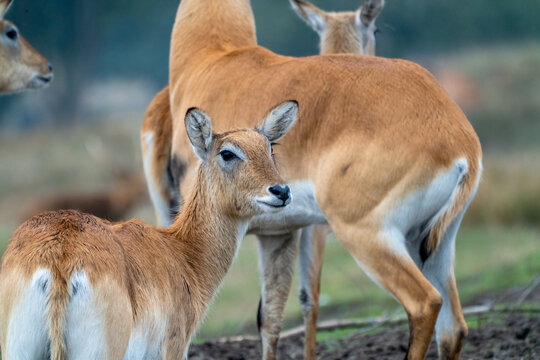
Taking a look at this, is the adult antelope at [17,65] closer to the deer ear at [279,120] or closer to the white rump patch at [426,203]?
the deer ear at [279,120]

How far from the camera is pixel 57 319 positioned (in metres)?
3.51

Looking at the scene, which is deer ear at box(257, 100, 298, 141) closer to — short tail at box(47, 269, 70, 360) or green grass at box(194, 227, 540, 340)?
short tail at box(47, 269, 70, 360)

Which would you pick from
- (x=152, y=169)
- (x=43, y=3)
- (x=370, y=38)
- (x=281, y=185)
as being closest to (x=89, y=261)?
(x=281, y=185)

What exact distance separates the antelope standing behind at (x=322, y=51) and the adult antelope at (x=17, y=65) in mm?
1935

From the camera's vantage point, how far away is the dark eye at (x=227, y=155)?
4777 mm

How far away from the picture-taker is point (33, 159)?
695 inches

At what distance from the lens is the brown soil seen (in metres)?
6.17

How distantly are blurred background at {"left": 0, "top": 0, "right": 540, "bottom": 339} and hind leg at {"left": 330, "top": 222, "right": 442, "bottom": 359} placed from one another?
4.04 m

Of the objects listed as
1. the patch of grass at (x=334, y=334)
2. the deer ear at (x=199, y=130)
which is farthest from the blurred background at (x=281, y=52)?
the deer ear at (x=199, y=130)

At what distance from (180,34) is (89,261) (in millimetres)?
3405

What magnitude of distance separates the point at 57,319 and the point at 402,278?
198cm

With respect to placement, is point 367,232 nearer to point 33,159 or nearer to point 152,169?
point 152,169

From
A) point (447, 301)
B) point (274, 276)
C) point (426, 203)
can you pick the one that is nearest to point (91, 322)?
point (426, 203)

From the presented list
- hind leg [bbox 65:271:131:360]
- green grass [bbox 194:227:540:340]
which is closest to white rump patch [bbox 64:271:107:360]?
hind leg [bbox 65:271:131:360]
